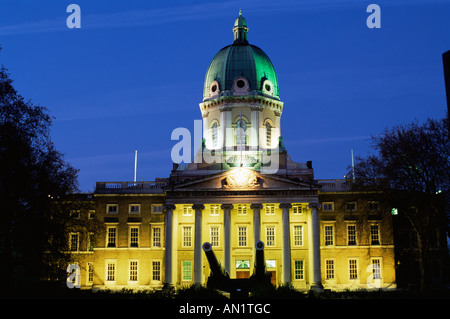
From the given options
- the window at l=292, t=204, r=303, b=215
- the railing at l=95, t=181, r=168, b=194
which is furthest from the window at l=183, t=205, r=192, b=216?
the window at l=292, t=204, r=303, b=215

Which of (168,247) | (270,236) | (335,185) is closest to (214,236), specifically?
(168,247)

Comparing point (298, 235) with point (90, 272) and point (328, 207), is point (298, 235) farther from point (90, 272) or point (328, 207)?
point (90, 272)

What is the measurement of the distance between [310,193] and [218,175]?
10.2m

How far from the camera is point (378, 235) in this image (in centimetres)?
6488

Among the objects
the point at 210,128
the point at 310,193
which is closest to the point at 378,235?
the point at 310,193

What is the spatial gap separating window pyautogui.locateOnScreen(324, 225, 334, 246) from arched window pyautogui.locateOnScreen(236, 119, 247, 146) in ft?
48.5

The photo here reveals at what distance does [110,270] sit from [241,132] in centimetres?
2304

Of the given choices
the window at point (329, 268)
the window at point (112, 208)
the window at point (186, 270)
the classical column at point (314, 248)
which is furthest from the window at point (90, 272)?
the window at point (329, 268)

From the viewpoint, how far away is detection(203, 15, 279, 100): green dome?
73.2 metres

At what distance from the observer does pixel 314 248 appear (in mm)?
61094

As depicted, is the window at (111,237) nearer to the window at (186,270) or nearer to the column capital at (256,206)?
the window at (186,270)

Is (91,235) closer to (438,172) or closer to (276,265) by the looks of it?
(276,265)

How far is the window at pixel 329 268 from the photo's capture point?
64188 millimetres

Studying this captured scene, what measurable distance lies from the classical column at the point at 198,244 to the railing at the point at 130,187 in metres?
7.81
